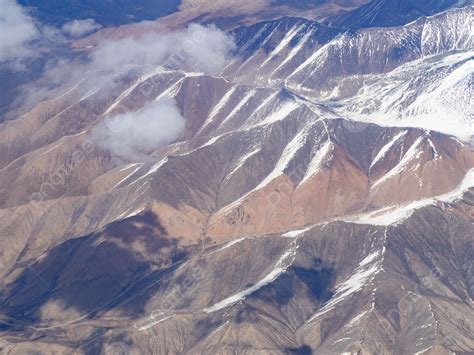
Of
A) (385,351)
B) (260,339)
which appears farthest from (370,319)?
(260,339)

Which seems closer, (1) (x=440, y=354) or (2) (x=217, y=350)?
(1) (x=440, y=354)

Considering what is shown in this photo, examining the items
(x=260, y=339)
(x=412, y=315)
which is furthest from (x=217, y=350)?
(x=412, y=315)

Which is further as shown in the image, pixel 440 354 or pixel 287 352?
pixel 287 352

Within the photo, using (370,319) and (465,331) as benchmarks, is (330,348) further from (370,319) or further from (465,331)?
(465,331)

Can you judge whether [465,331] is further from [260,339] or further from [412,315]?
[260,339]

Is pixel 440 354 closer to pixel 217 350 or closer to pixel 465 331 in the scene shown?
pixel 465 331

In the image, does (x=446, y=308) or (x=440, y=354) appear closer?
(x=440, y=354)

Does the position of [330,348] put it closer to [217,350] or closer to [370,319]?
[370,319]
